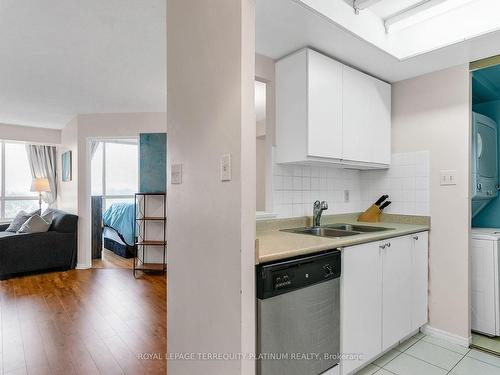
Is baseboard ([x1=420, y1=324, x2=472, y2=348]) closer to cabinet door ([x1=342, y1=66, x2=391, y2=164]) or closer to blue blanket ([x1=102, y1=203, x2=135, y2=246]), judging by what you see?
cabinet door ([x1=342, y1=66, x2=391, y2=164])

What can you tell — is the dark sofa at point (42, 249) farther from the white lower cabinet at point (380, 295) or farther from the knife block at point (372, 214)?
the white lower cabinet at point (380, 295)

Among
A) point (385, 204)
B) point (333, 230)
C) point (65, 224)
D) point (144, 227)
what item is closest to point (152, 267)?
point (144, 227)

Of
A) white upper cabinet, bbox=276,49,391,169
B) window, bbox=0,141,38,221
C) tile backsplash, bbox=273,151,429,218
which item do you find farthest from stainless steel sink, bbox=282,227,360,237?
window, bbox=0,141,38,221

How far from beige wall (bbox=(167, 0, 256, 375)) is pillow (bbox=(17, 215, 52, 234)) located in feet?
11.9

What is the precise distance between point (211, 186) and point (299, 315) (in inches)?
29.3

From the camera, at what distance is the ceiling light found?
6.12ft

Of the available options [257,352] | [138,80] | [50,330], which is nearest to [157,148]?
[138,80]

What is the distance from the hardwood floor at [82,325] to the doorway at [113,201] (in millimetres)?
1078

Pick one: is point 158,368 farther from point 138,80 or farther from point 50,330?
point 138,80

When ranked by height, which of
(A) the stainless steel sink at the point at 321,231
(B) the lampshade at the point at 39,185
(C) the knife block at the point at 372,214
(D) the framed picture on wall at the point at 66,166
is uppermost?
(D) the framed picture on wall at the point at 66,166

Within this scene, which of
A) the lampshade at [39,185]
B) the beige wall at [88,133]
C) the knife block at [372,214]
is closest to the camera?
the knife block at [372,214]

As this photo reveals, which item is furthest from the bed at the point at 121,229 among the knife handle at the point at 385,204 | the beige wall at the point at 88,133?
the knife handle at the point at 385,204

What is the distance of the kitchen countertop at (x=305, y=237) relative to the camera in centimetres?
139

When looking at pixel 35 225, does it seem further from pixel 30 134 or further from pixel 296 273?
pixel 296 273
